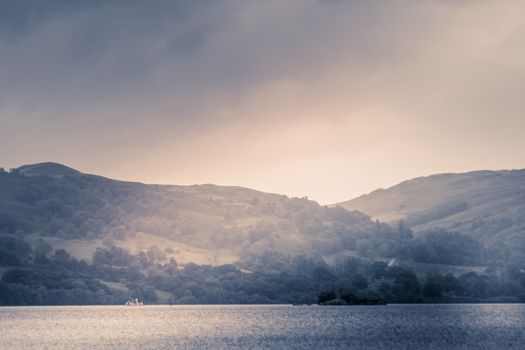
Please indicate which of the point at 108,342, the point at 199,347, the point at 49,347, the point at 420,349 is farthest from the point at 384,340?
the point at 49,347

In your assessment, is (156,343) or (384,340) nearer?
(156,343)

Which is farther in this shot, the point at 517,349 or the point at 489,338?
the point at 489,338

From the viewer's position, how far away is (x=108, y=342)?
606 ft

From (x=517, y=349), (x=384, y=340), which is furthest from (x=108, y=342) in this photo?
(x=517, y=349)

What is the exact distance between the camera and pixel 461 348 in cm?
16875

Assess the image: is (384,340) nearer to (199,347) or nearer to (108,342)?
(199,347)

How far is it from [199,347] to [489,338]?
84386 millimetres

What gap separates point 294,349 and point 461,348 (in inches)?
1635

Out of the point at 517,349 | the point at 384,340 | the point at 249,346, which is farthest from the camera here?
the point at 384,340

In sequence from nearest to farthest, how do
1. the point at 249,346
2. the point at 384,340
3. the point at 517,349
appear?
the point at 517,349
the point at 249,346
the point at 384,340

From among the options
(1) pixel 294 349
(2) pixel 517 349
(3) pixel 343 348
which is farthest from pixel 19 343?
(2) pixel 517 349

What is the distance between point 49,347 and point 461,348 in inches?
4051

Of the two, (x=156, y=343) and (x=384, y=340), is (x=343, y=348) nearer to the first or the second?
(x=384, y=340)

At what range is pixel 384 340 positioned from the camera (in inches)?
7643
